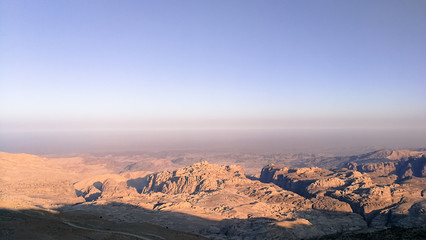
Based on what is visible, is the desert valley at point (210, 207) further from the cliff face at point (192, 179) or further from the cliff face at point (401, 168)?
the cliff face at point (401, 168)

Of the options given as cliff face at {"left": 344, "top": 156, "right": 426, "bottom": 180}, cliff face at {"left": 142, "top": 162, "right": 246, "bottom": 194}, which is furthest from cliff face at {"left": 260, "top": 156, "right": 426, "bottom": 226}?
cliff face at {"left": 142, "top": 162, "right": 246, "bottom": 194}

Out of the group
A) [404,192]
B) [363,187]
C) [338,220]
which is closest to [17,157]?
[338,220]

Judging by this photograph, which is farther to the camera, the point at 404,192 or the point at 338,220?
the point at 404,192

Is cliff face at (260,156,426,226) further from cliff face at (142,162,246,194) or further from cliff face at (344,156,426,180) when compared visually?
cliff face at (142,162,246,194)

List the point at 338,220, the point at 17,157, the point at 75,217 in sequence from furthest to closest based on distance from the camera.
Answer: the point at 17,157, the point at 338,220, the point at 75,217

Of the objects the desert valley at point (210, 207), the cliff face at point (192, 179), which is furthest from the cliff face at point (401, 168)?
the cliff face at point (192, 179)

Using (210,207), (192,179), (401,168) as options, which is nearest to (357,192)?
(210,207)

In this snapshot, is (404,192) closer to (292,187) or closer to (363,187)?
(363,187)

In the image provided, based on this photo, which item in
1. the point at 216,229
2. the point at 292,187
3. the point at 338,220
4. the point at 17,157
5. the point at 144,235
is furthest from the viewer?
the point at 17,157
